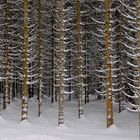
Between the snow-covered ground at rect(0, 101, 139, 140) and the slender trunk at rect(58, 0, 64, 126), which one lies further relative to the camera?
the slender trunk at rect(58, 0, 64, 126)

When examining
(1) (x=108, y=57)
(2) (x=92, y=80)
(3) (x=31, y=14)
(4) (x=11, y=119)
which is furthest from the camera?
(2) (x=92, y=80)

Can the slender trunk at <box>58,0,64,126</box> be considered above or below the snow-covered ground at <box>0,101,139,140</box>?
above

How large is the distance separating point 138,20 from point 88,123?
10.4m

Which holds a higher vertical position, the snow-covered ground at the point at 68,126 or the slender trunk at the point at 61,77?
the slender trunk at the point at 61,77

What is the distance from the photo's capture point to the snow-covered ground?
19.6 metres

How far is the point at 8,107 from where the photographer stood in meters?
32.0

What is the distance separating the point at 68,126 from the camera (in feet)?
82.7

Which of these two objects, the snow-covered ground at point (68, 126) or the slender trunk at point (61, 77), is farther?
the slender trunk at point (61, 77)

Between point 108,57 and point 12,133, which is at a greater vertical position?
point 108,57

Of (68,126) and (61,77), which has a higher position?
(61,77)

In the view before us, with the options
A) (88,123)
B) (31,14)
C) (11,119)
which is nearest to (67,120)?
(88,123)

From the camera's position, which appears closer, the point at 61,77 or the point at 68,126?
the point at 61,77

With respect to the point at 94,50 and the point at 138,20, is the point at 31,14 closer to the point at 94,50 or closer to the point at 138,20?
the point at 94,50

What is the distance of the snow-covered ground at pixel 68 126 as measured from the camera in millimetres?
19609
